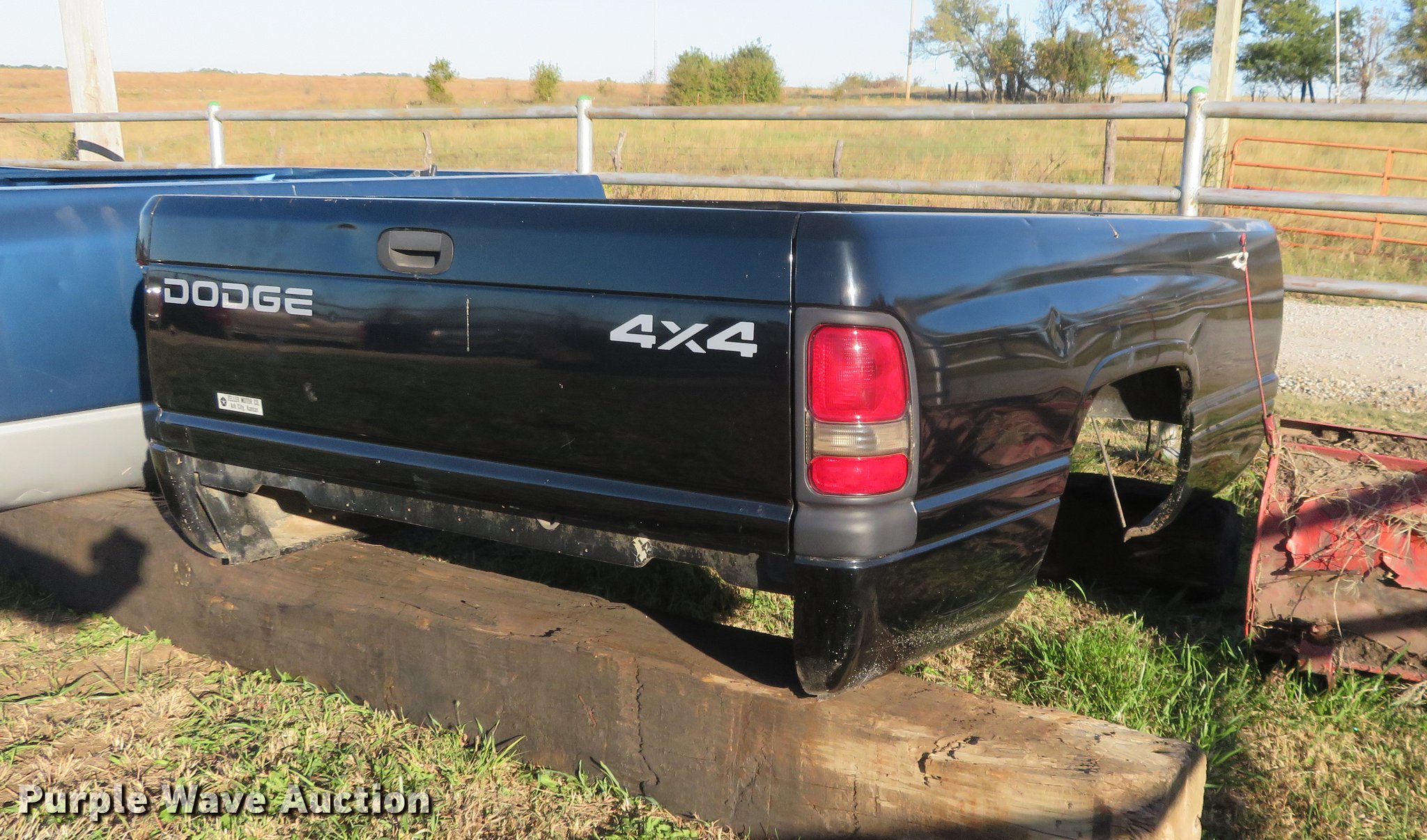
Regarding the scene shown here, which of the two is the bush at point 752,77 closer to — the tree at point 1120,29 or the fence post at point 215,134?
the tree at point 1120,29

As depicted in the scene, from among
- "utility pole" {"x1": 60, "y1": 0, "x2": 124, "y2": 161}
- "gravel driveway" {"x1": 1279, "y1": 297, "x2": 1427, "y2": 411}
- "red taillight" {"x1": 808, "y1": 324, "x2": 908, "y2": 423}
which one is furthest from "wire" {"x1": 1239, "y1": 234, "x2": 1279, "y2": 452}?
"utility pole" {"x1": 60, "y1": 0, "x2": 124, "y2": 161}

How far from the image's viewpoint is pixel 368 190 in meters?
4.39

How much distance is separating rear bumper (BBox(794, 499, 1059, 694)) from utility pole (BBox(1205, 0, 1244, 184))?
6.39 meters

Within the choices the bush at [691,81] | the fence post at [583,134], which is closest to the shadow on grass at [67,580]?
the fence post at [583,134]

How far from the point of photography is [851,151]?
31.2 meters

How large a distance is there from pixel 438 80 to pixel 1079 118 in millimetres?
62708

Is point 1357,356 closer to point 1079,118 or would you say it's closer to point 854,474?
point 1079,118

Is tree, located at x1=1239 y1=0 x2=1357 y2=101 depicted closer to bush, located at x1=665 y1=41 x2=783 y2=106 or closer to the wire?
bush, located at x1=665 y1=41 x2=783 y2=106

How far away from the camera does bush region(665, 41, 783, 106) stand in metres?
50.2

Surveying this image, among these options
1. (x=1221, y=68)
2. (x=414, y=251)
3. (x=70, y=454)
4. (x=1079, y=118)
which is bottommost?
(x=70, y=454)

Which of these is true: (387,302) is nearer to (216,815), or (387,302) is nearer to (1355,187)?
(216,815)

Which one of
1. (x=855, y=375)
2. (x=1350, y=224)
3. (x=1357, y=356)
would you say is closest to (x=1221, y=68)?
(x=1357, y=356)

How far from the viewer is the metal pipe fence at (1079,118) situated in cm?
538

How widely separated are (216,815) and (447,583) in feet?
2.59
